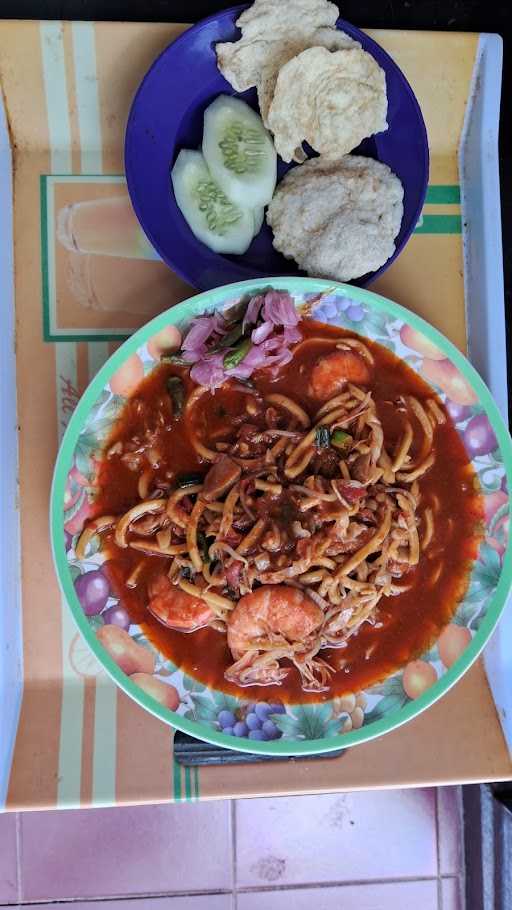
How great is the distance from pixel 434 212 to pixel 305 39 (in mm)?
679

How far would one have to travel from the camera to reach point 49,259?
2.43m

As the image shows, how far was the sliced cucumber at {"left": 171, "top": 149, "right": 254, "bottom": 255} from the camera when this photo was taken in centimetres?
226

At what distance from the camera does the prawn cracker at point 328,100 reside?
2119 mm

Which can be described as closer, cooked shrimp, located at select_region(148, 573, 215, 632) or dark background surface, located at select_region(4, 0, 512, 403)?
cooked shrimp, located at select_region(148, 573, 215, 632)

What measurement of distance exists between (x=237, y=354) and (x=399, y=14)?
1393 millimetres

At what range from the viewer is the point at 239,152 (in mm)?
2262

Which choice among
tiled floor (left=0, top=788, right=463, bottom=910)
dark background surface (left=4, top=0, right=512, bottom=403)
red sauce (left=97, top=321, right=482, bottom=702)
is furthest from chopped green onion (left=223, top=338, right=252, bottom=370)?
tiled floor (left=0, top=788, right=463, bottom=910)

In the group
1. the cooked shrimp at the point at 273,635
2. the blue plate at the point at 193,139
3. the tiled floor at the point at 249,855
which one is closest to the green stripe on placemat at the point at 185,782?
the cooked shrimp at the point at 273,635

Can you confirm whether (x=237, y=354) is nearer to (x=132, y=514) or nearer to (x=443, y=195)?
(x=132, y=514)

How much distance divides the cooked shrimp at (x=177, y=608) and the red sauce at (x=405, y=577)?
0.04 meters

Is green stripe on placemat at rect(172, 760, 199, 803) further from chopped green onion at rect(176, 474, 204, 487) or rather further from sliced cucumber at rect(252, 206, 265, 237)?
sliced cucumber at rect(252, 206, 265, 237)


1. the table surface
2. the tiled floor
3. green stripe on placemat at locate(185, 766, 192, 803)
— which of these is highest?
the table surface

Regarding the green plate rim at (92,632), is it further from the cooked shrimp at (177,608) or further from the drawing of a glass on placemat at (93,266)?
the drawing of a glass on placemat at (93,266)

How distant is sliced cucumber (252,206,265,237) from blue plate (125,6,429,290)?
0.11m
